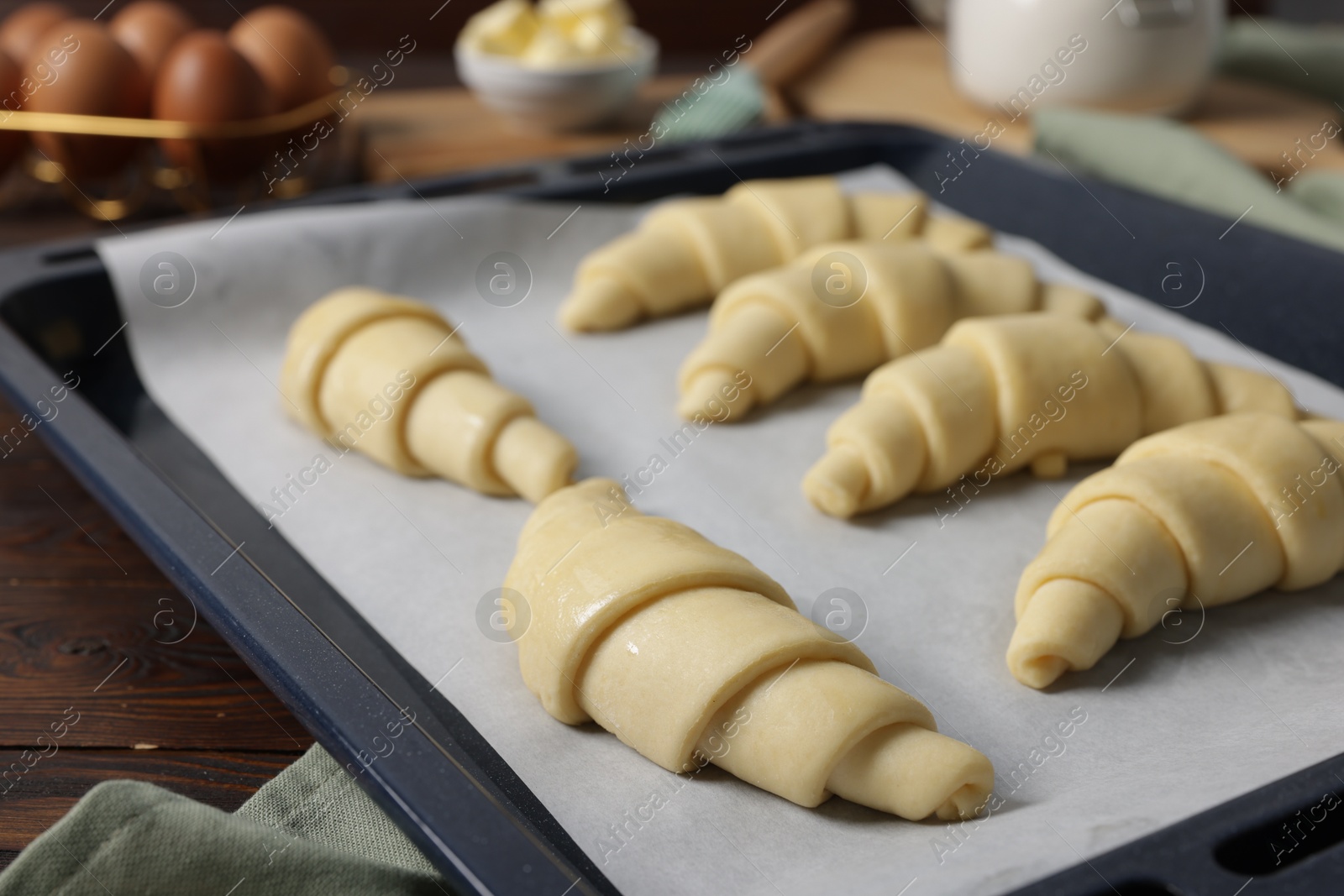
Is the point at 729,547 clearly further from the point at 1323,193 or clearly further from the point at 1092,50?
the point at 1092,50

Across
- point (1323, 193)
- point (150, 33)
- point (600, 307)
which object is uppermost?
point (150, 33)

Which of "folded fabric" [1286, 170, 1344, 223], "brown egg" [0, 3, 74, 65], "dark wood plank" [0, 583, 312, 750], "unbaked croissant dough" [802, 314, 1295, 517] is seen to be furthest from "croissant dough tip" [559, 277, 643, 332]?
"brown egg" [0, 3, 74, 65]

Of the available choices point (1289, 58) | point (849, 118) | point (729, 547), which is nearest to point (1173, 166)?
point (849, 118)

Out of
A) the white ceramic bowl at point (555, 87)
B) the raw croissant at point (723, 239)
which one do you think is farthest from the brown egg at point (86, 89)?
the raw croissant at point (723, 239)

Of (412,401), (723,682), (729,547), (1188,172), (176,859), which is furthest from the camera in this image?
(1188,172)

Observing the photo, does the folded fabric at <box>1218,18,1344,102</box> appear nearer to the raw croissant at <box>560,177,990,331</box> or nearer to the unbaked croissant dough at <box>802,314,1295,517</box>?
the raw croissant at <box>560,177,990,331</box>

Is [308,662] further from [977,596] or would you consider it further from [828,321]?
[828,321]

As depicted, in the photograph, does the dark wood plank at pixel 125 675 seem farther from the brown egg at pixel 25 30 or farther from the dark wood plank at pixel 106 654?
the brown egg at pixel 25 30
